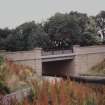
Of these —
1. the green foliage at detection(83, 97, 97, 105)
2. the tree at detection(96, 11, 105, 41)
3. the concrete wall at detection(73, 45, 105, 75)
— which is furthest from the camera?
the tree at detection(96, 11, 105, 41)

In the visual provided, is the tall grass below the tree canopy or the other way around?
below

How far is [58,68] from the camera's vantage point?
133ft

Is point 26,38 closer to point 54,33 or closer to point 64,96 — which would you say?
point 54,33

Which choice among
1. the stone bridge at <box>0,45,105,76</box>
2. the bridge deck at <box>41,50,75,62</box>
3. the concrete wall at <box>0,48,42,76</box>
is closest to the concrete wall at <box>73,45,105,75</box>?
the stone bridge at <box>0,45,105,76</box>

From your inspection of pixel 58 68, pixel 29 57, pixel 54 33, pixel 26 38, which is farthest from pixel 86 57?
pixel 29 57

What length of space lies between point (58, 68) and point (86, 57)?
462 cm

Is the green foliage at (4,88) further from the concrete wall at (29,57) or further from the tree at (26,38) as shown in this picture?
the tree at (26,38)

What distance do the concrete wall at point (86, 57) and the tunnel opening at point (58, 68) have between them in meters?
0.86

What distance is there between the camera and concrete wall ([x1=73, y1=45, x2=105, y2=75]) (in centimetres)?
3656

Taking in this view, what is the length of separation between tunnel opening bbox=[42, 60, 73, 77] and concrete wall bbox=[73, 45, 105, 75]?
0.86 meters

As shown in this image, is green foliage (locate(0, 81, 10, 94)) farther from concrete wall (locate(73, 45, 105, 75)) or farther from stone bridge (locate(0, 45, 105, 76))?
concrete wall (locate(73, 45, 105, 75))

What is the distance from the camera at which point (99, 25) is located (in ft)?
174

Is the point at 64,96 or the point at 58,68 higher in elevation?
the point at 64,96

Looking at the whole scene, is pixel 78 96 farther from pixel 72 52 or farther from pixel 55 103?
pixel 72 52
